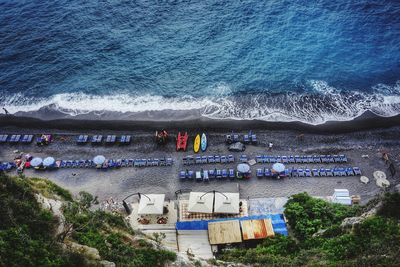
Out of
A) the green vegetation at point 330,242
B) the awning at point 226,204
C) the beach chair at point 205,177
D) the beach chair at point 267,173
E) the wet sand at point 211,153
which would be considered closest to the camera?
the green vegetation at point 330,242

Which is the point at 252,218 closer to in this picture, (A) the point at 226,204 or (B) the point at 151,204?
(A) the point at 226,204

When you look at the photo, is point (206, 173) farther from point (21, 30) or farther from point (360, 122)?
point (21, 30)

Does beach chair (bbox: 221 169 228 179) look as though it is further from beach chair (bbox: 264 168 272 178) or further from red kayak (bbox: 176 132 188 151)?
red kayak (bbox: 176 132 188 151)

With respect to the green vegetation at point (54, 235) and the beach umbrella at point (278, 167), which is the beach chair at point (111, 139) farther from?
the beach umbrella at point (278, 167)

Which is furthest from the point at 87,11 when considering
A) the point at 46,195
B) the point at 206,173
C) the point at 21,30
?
the point at 46,195

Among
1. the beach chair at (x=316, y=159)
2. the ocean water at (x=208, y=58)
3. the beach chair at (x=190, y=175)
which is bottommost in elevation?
the beach chair at (x=190, y=175)

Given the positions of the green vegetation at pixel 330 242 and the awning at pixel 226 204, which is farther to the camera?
the awning at pixel 226 204

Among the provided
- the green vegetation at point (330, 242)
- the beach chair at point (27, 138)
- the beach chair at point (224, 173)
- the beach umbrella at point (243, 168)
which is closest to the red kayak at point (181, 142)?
the beach chair at point (224, 173)
